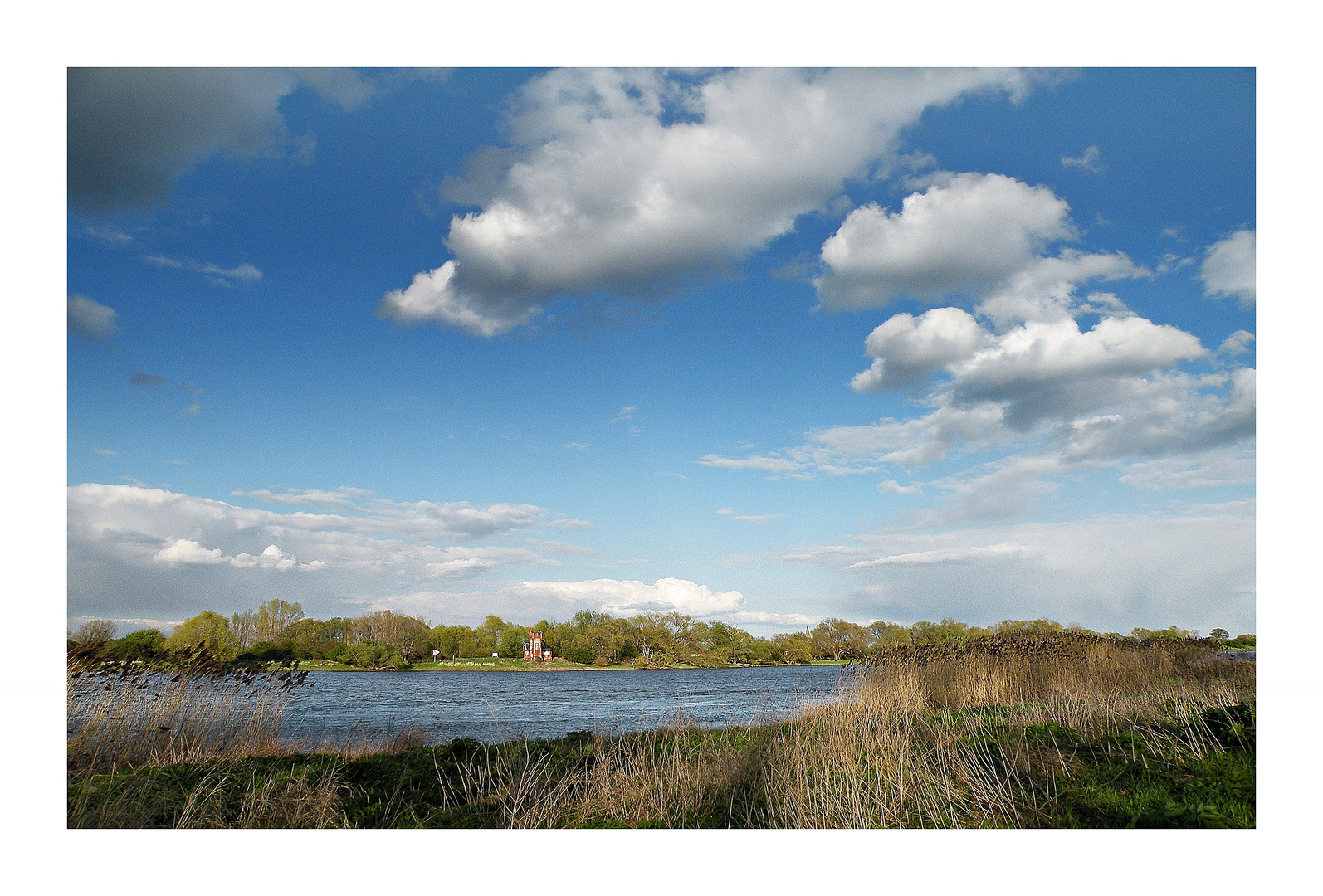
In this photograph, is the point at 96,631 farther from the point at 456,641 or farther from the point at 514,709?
the point at 456,641

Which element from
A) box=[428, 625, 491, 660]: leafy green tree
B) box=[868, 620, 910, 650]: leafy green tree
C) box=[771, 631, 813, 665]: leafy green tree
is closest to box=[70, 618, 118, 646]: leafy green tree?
box=[868, 620, 910, 650]: leafy green tree

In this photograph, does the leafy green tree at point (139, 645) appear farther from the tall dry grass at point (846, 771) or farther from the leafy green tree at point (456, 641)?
the leafy green tree at point (456, 641)

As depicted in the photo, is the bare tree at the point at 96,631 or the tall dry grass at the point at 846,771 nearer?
the tall dry grass at the point at 846,771

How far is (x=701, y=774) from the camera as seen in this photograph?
655 centimetres

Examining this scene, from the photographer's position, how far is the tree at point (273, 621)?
64.0 ft

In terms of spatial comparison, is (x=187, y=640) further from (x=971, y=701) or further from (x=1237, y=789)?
(x=1237, y=789)

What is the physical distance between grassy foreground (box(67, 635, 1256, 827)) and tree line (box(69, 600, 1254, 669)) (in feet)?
4.54

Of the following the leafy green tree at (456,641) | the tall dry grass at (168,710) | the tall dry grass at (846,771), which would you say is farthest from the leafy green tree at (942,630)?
the leafy green tree at (456,641)

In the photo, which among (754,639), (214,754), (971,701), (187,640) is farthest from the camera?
(754,639)

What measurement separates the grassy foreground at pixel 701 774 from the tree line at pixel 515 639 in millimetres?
1383

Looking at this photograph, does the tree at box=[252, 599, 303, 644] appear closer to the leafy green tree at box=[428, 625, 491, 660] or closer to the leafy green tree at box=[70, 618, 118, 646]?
the leafy green tree at box=[70, 618, 118, 646]

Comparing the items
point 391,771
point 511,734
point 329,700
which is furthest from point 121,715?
point 329,700
